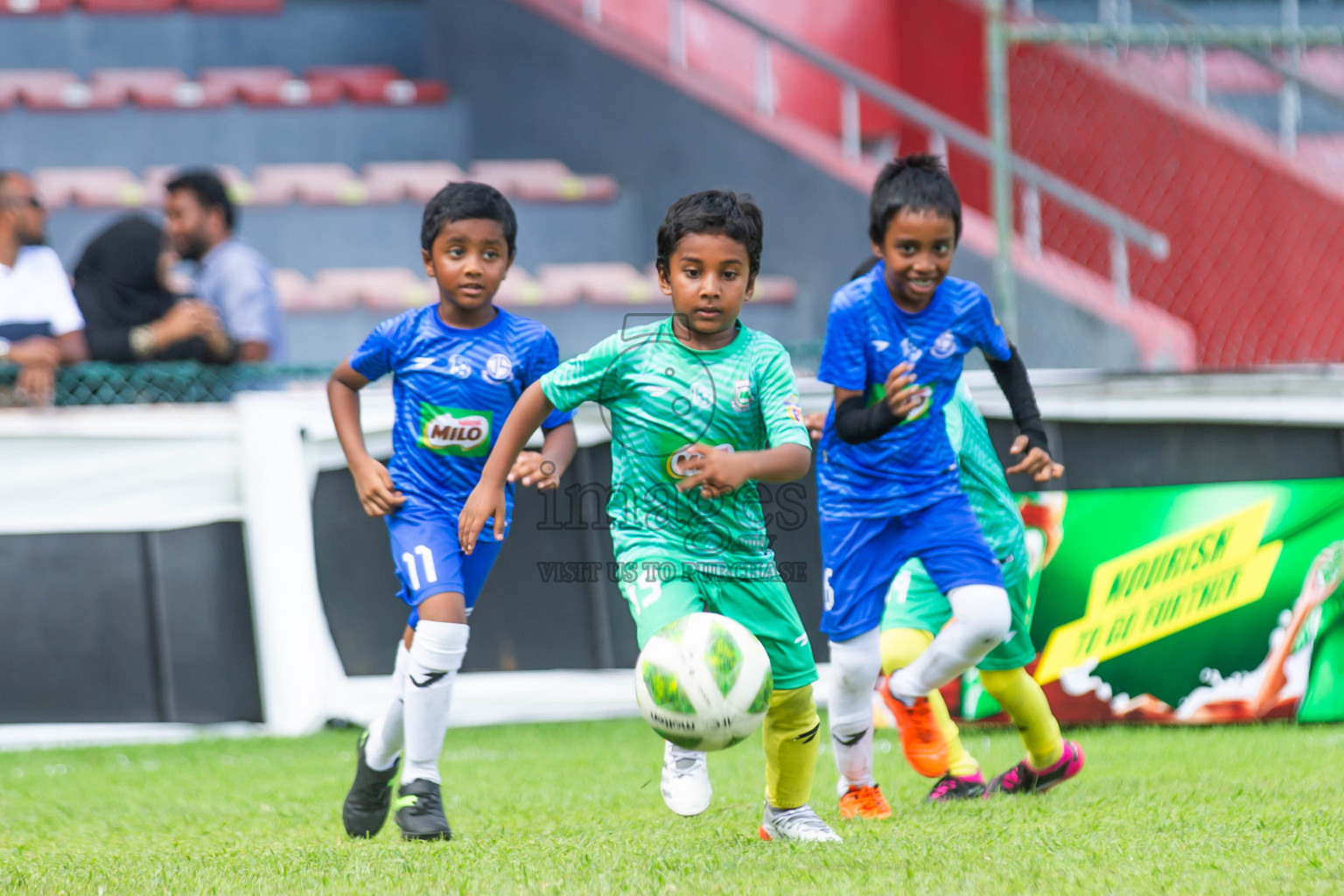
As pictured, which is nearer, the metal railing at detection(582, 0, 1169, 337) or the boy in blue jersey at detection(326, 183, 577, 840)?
the boy in blue jersey at detection(326, 183, 577, 840)

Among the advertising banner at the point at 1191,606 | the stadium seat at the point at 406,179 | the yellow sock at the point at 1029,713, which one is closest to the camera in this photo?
the yellow sock at the point at 1029,713

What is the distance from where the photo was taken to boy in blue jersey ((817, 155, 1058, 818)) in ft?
15.1

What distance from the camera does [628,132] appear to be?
13.1 metres

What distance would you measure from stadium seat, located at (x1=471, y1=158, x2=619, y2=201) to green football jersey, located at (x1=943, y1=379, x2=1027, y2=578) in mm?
7873

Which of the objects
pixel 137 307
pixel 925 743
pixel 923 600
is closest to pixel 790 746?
pixel 925 743

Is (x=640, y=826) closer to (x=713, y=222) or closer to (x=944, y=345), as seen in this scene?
(x=944, y=345)

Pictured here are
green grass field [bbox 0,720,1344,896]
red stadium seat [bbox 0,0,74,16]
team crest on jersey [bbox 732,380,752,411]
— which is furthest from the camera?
red stadium seat [bbox 0,0,74,16]

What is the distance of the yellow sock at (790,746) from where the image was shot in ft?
13.2

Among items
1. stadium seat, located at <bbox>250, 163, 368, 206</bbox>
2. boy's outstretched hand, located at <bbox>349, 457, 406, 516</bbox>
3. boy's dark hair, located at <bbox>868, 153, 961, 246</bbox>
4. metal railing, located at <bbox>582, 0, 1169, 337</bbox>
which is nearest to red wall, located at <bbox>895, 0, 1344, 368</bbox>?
metal railing, located at <bbox>582, 0, 1169, 337</bbox>

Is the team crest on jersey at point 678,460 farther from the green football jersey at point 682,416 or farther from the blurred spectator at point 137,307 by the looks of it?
the blurred spectator at point 137,307

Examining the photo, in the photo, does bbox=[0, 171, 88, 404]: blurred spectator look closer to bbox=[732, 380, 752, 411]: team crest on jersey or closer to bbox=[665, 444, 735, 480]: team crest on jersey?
bbox=[665, 444, 735, 480]: team crest on jersey

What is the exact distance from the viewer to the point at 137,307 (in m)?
8.08

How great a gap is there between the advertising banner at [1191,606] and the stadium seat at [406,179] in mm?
6977

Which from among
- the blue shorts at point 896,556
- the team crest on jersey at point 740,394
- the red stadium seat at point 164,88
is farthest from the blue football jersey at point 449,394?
the red stadium seat at point 164,88
